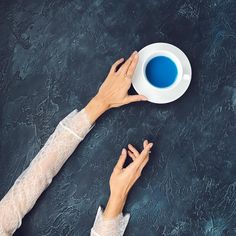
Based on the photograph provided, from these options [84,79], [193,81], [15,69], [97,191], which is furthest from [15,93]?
[193,81]

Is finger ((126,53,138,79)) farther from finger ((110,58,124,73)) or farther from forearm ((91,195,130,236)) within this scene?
forearm ((91,195,130,236))

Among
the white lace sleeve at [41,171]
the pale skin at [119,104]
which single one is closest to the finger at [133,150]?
the pale skin at [119,104]

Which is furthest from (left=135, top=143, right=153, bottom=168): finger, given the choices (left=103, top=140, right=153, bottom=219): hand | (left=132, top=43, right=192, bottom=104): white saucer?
(left=132, top=43, right=192, bottom=104): white saucer

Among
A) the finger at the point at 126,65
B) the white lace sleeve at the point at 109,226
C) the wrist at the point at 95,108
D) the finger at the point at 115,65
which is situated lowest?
the white lace sleeve at the point at 109,226

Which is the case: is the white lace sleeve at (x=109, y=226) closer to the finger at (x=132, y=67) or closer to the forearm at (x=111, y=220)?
the forearm at (x=111, y=220)

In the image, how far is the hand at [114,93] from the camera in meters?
1.04

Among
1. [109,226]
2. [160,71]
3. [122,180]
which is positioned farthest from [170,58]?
[109,226]

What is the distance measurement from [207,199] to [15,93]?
526 mm

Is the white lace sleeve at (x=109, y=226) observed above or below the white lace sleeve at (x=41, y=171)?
below

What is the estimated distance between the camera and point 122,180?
3.45ft

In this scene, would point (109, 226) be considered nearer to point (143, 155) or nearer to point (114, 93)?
point (143, 155)

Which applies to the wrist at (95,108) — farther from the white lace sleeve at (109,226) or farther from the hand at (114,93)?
the white lace sleeve at (109,226)

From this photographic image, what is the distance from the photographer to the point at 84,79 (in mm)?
1121

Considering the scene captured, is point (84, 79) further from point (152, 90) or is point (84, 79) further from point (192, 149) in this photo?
point (192, 149)
